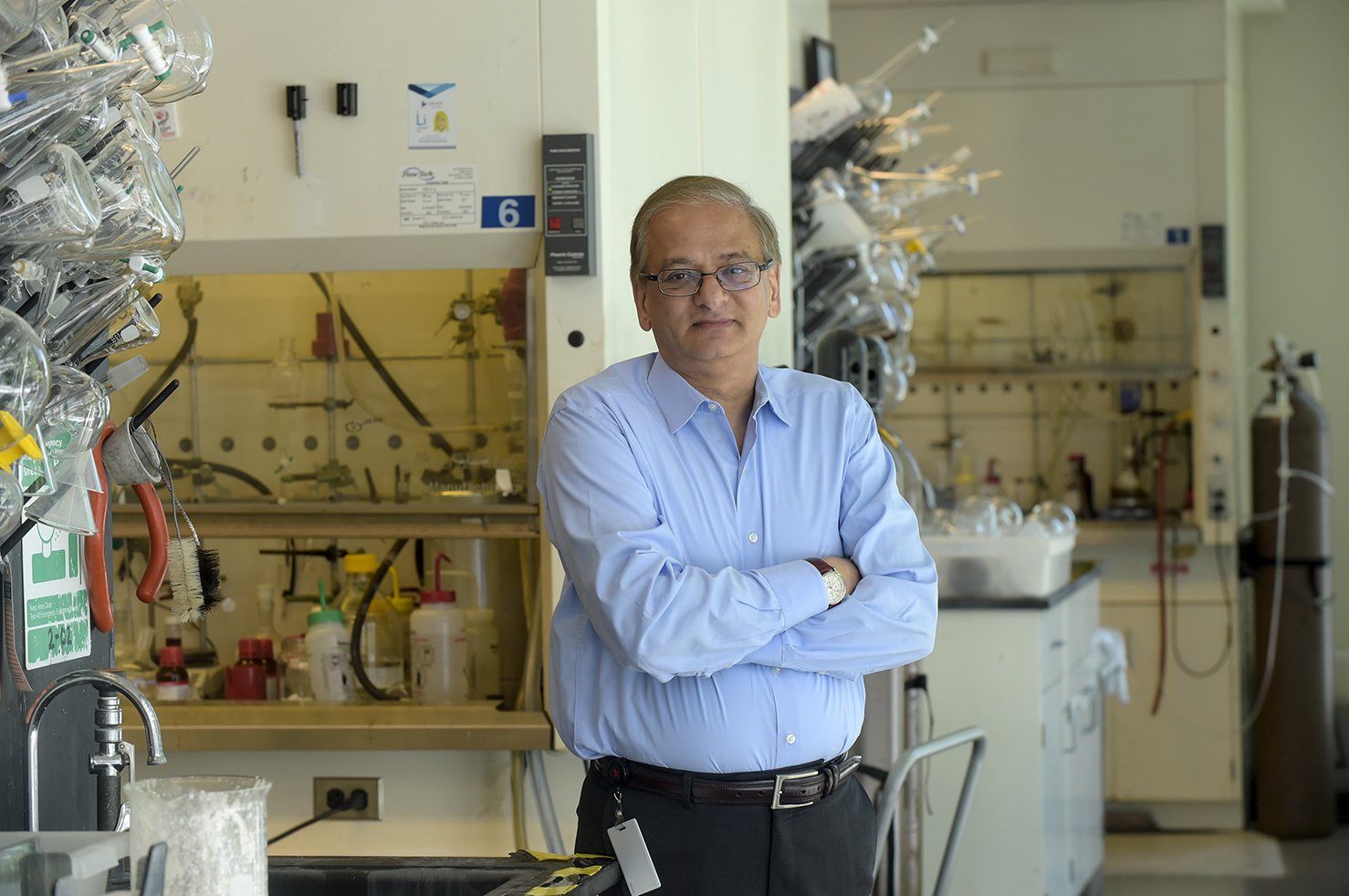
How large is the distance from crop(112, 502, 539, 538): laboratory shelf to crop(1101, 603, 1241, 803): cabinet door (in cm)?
402

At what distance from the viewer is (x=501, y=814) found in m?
3.09

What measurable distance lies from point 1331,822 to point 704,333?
198 inches

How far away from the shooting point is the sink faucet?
1.52 m

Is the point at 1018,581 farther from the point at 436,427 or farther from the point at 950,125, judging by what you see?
the point at 950,125

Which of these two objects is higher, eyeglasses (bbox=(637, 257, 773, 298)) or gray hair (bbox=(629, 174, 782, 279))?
gray hair (bbox=(629, 174, 782, 279))

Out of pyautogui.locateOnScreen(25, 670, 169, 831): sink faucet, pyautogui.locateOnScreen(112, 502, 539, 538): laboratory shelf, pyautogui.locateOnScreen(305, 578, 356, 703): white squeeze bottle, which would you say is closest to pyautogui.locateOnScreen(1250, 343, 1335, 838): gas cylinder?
pyautogui.locateOnScreen(112, 502, 539, 538): laboratory shelf

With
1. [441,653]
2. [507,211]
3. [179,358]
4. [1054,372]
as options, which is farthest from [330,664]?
[1054,372]

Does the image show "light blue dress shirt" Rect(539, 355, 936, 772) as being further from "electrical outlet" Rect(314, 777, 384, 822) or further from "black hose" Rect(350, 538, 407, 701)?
"black hose" Rect(350, 538, 407, 701)

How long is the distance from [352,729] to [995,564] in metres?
1.80

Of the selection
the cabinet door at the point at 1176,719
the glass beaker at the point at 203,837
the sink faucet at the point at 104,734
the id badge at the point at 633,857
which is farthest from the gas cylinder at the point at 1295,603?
the glass beaker at the point at 203,837

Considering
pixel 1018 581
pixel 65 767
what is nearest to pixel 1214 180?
pixel 1018 581

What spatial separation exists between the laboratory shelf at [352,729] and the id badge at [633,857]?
0.91 metres

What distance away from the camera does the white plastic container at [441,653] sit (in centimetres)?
327

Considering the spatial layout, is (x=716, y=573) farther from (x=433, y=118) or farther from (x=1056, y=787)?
(x=1056, y=787)
